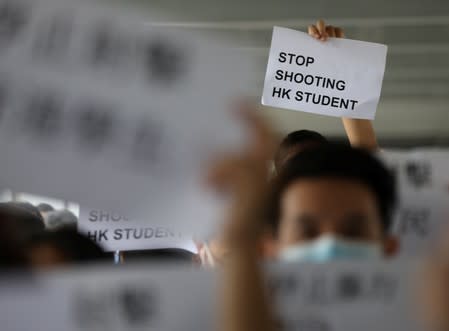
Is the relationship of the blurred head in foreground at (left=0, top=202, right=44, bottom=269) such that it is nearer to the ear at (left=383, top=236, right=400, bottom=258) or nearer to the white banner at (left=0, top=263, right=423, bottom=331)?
the white banner at (left=0, top=263, right=423, bottom=331)

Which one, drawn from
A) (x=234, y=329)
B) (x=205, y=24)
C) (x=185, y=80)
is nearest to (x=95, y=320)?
(x=234, y=329)

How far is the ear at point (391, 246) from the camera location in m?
0.87

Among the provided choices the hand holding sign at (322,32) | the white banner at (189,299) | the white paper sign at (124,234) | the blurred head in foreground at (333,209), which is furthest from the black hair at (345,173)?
the white paper sign at (124,234)

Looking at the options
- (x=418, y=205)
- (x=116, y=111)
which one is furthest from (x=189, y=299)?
(x=418, y=205)

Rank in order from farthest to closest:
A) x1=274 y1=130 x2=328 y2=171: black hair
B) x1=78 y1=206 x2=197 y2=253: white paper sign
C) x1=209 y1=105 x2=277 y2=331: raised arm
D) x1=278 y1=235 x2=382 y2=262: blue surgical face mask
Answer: x1=78 y1=206 x2=197 y2=253: white paper sign < x1=274 y1=130 x2=328 y2=171: black hair < x1=278 y1=235 x2=382 y2=262: blue surgical face mask < x1=209 y1=105 x2=277 y2=331: raised arm

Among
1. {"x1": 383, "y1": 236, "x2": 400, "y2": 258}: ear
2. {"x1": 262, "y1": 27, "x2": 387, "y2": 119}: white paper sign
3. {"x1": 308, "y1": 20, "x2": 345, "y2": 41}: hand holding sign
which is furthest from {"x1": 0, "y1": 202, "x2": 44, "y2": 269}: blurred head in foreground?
{"x1": 308, "y1": 20, "x2": 345, "y2": 41}: hand holding sign

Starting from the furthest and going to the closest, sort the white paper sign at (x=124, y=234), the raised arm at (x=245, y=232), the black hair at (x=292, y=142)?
1. the white paper sign at (x=124, y=234)
2. the black hair at (x=292, y=142)
3. the raised arm at (x=245, y=232)

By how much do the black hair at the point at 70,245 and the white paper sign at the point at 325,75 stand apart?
78 centimetres

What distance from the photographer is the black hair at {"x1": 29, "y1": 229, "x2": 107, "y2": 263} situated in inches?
32.6

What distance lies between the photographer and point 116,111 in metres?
0.76

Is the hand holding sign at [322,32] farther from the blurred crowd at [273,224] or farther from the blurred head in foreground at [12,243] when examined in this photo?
the blurred head in foreground at [12,243]

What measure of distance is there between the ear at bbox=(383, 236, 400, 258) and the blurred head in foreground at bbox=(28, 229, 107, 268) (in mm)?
363

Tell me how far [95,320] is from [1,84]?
0.28 meters

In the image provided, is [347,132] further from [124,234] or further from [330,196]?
[330,196]
